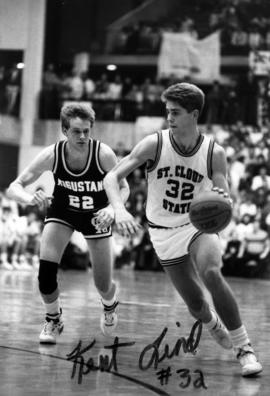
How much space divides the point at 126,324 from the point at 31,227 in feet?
49.7

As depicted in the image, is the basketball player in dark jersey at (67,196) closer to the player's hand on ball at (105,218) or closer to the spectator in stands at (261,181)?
the player's hand on ball at (105,218)

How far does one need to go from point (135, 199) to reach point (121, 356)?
18.7 metres

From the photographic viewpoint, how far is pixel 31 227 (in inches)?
998

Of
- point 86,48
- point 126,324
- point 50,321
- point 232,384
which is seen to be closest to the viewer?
point 232,384

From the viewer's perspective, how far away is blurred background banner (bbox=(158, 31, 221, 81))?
31.1 metres

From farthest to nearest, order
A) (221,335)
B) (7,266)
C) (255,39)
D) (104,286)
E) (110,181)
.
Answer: (255,39), (7,266), (104,286), (221,335), (110,181)

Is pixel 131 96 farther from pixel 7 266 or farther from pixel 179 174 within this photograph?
pixel 179 174

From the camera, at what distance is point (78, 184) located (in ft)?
28.1

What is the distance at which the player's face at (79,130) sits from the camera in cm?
832

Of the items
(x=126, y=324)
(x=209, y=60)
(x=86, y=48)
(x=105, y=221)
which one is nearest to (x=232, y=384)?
(x=105, y=221)

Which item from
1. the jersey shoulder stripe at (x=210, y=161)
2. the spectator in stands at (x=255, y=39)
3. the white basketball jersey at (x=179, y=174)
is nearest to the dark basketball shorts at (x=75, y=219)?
the white basketball jersey at (x=179, y=174)

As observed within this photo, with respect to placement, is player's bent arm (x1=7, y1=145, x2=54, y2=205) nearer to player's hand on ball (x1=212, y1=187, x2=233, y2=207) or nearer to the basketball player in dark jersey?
the basketball player in dark jersey

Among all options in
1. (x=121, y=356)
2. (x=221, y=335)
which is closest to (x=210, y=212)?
(x=221, y=335)

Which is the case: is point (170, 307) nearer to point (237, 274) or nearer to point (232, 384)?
point (232, 384)
